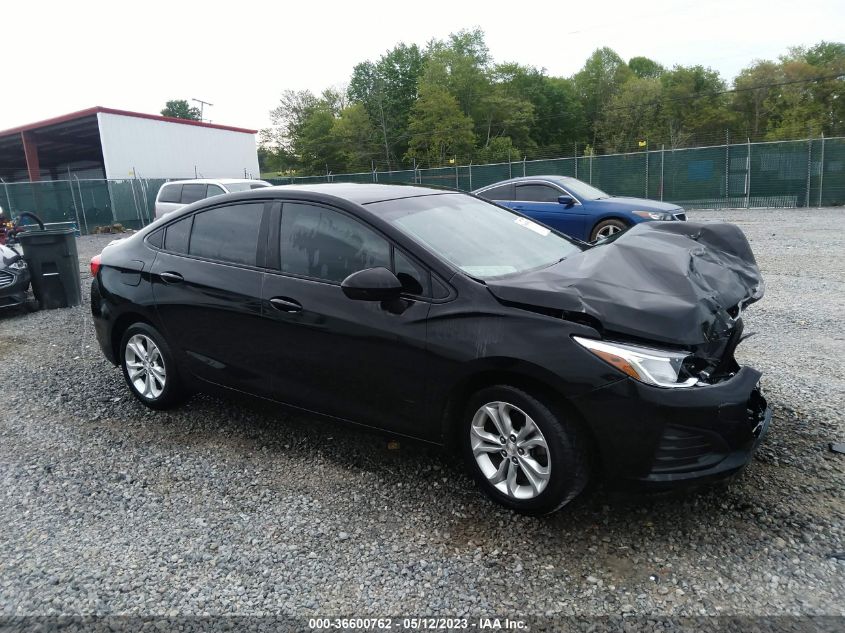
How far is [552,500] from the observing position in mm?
2816

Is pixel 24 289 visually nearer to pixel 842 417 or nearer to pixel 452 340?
pixel 452 340

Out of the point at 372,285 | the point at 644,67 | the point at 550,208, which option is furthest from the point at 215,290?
the point at 644,67

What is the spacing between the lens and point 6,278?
822 centimetres

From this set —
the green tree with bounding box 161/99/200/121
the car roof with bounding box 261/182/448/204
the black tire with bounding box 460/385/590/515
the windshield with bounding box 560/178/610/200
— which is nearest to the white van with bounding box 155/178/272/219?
the windshield with bounding box 560/178/610/200

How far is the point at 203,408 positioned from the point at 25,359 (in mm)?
2859

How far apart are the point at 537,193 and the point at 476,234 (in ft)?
27.9

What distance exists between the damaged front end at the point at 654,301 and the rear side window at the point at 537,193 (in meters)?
8.30

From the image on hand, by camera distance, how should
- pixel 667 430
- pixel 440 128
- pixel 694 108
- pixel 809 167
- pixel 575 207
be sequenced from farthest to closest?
pixel 694 108 < pixel 440 128 < pixel 809 167 < pixel 575 207 < pixel 667 430

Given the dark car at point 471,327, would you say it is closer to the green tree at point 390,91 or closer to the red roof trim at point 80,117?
the red roof trim at point 80,117

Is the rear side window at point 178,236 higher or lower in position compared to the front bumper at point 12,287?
higher

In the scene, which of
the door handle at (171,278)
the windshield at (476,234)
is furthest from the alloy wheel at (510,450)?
the door handle at (171,278)

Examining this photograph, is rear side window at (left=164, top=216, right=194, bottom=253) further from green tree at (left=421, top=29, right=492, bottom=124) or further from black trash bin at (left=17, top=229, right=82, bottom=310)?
green tree at (left=421, top=29, right=492, bottom=124)

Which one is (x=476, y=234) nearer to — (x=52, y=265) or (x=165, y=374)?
(x=165, y=374)

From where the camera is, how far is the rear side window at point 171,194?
664 inches
